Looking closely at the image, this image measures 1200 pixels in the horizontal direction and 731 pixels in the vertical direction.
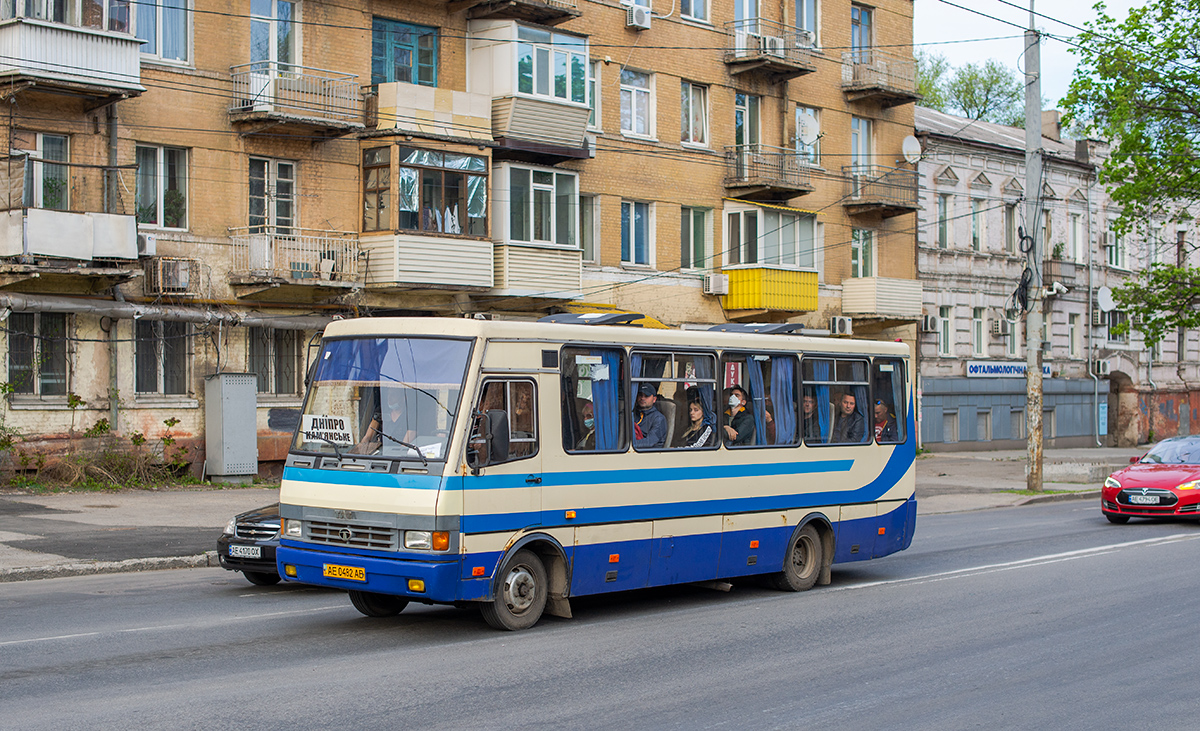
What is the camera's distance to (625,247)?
32750 millimetres

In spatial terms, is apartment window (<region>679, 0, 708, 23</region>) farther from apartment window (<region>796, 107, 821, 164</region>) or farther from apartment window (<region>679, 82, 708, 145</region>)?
apartment window (<region>796, 107, 821, 164</region>)

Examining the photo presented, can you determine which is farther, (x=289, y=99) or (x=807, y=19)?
(x=807, y=19)

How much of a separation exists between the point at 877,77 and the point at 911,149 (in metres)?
2.50

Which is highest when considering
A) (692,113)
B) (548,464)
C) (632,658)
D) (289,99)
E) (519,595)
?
(692,113)

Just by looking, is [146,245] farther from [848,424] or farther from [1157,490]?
[1157,490]

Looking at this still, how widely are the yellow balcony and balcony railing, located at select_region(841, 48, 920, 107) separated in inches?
273

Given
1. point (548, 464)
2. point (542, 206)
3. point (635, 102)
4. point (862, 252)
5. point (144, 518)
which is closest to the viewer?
point (548, 464)

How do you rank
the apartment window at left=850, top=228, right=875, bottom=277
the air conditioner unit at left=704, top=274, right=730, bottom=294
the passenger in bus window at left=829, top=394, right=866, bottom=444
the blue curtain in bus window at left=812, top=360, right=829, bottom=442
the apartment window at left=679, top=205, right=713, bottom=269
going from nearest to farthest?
the blue curtain in bus window at left=812, top=360, right=829, bottom=442
the passenger in bus window at left=829, top=394, right=866, bottom=444
the apartment window at left=679, top=205, right=713, bottom=269
the air conditioner unit at left=704, top=274, right=730, bottom=294
the apartment window at left=850, top=228, right=875, bottom=277

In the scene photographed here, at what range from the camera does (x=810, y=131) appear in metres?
37.3

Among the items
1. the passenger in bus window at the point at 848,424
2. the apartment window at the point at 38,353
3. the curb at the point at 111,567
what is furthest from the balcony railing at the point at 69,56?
the passenger in bus window at the point at 848,424

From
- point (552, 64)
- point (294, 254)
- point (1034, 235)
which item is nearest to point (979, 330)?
point (1034, 235)

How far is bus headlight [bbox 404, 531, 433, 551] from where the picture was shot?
31.3 ft

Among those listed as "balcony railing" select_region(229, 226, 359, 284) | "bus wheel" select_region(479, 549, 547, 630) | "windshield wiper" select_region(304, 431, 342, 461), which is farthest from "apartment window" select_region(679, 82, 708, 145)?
"bus wheel" select_region(479, 549, 547, 630)

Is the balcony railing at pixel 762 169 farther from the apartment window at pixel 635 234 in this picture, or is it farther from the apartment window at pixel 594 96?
the apartment window at pixel 594 96
